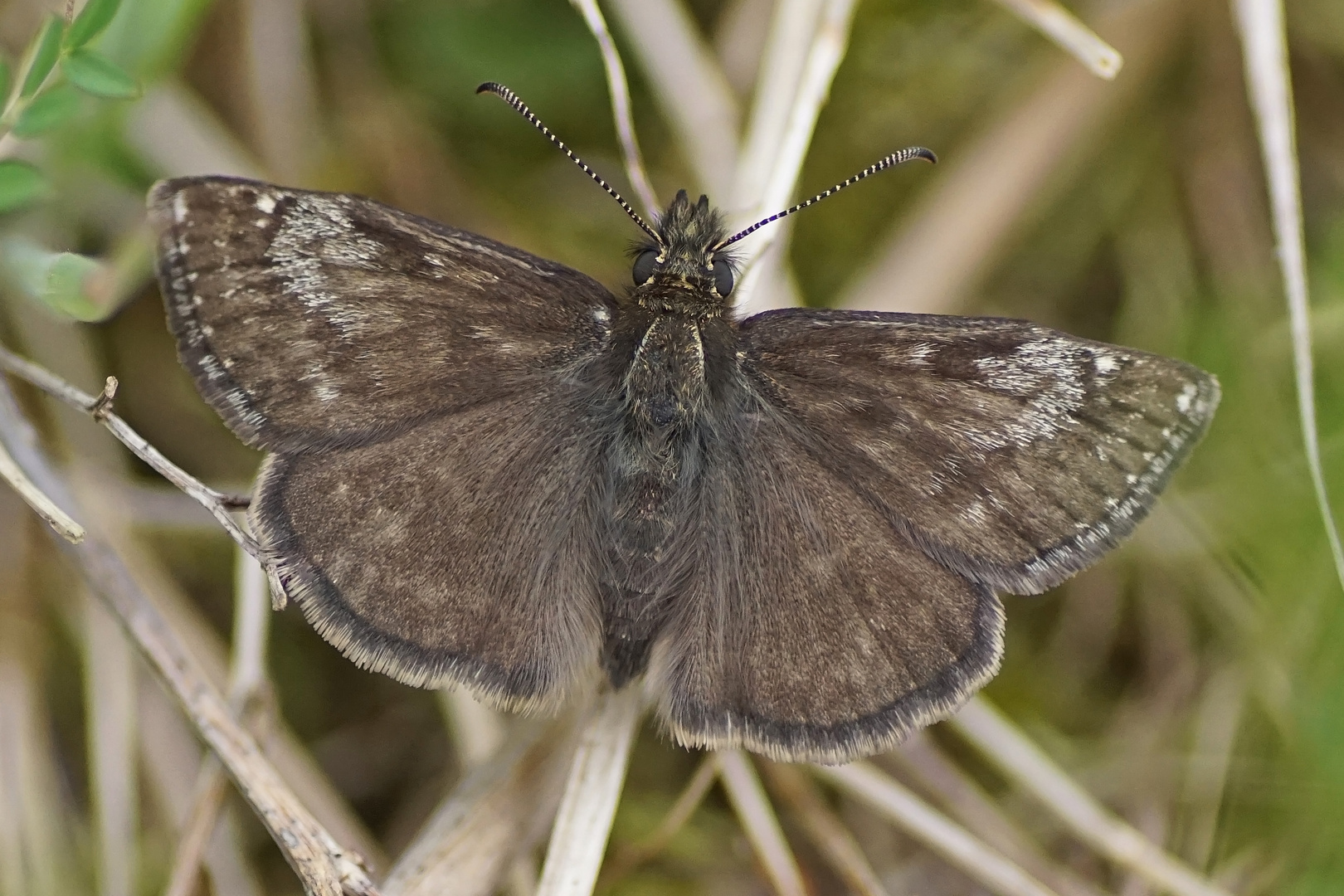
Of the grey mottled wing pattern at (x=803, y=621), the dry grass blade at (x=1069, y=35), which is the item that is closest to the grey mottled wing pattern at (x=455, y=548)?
the grey mottled wing pattern at (x=803, y=621)

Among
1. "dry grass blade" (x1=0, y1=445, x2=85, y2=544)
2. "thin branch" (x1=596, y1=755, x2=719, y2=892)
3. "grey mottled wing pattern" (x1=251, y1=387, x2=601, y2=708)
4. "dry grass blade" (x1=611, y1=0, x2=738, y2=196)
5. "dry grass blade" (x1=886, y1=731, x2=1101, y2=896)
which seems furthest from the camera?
"dry grass blade" (x1=611, y1=0, x2=738, y2=196)

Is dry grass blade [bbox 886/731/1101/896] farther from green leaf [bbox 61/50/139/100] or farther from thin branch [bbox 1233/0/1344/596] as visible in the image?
green leaf [bbox 61/50/139/100]

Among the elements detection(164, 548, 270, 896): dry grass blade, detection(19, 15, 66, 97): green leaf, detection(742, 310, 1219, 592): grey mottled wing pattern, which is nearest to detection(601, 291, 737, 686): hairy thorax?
detection(742, 310, 1219, 592): grey mottled wing pattern

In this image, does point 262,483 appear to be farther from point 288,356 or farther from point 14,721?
point 14,721

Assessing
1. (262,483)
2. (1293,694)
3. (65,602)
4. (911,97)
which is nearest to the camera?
(262,483)

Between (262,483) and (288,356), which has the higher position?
(288,356)

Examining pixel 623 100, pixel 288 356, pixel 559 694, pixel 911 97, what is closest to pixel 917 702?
pixel 559 694

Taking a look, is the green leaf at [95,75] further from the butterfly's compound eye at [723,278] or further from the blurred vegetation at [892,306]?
the butterfly's compound eye at [723,278]
